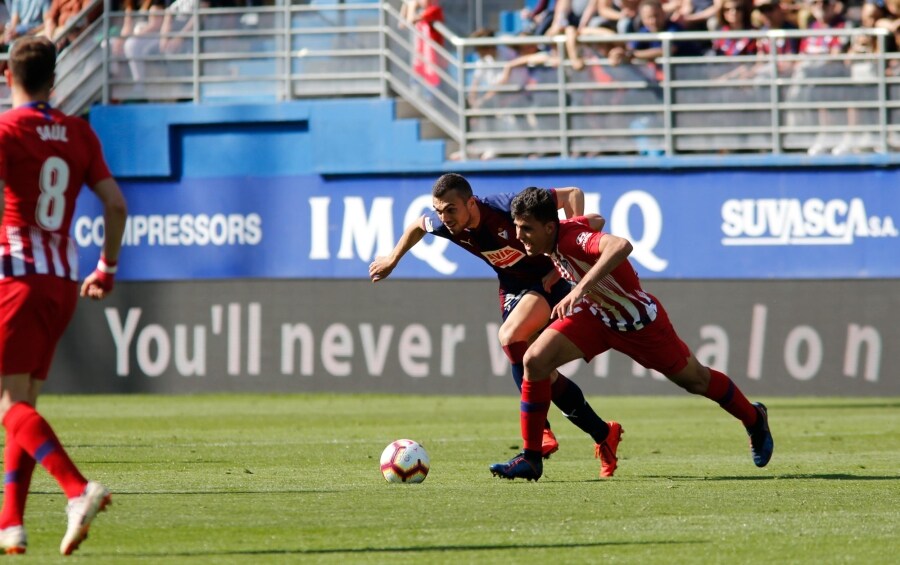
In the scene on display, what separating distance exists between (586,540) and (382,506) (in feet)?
5.01

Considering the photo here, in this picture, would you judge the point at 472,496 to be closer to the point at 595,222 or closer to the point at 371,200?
the point at 595,222

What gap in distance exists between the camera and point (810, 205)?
62.6 feet

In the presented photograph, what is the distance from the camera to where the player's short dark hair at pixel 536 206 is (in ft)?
30.0

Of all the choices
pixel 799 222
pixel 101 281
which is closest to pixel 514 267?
pixel 101 281

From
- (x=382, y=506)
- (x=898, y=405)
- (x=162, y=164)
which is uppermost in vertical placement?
(x=162, y=164)

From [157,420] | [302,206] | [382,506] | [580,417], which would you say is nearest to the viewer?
[382,506]

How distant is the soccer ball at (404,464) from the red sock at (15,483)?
3.08 m

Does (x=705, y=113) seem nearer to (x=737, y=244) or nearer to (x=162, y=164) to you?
(x=737, y=244)

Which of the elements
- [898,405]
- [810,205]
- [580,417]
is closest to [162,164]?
[810,205]

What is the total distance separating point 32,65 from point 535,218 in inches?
132

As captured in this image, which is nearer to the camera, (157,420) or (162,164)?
(157,420)

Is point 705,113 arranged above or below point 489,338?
above

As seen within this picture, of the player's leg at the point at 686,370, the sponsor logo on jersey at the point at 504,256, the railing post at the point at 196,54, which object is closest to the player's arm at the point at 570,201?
the sponsor logo on jersey at the point at 504,256

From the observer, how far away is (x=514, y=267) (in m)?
10.8
